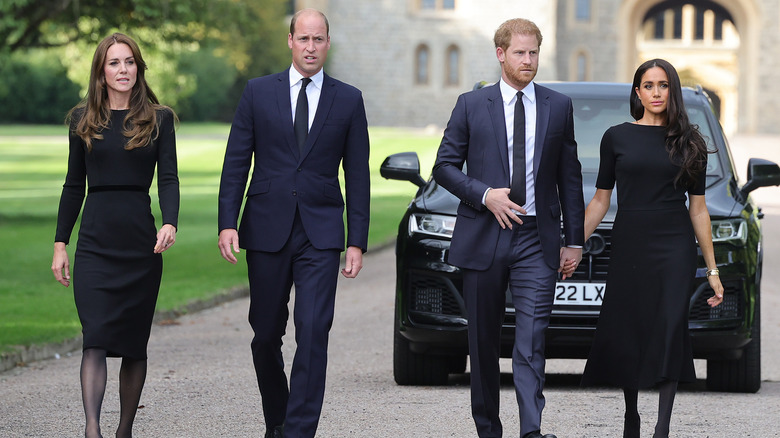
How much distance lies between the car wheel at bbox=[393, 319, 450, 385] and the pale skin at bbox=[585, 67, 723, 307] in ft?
6.76

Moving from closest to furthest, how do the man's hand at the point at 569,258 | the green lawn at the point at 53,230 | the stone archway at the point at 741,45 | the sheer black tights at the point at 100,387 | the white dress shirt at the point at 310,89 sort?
the sheer black tights at the point at 100,387, the white dress shirt at the point at 310,89, the man's hand at the point at 569,258, the green lawn at the point at 53,230, the stone archway at the point at 741,45

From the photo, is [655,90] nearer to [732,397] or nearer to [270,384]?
[270,384]

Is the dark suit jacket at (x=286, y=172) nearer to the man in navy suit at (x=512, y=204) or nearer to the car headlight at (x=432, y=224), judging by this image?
the man in navy suit at (x=512, y=204)

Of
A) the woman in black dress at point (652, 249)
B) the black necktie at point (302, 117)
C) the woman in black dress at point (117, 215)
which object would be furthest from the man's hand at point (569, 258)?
the woman in black dress at point (117, 215)

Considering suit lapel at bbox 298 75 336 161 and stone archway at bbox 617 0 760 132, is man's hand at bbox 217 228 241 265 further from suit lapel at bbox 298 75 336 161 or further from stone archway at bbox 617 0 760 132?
stone archway at bbox 617 0 760 132

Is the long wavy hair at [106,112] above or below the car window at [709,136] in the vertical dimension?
above

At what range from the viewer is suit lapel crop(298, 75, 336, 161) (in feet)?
18.9

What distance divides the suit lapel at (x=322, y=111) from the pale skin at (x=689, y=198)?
4.18 ft

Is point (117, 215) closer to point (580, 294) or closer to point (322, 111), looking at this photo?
point (322, 111)

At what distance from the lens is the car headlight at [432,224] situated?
7.49 metres

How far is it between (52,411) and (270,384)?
69.2 inches

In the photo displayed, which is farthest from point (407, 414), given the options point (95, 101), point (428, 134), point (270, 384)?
point (428, 134)

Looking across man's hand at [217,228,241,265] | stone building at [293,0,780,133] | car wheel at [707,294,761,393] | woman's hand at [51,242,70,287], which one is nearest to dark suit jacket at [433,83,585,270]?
man's hand at [217,228,241,265]

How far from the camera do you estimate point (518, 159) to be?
5758 millimetres
